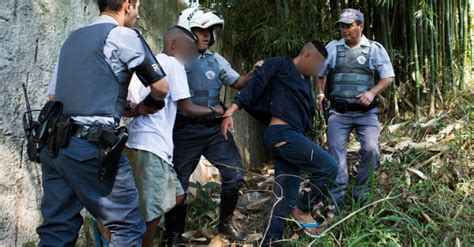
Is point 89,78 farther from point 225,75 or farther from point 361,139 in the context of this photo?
point 361,139

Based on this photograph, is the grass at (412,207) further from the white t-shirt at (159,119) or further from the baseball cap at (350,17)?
the baseball cap at (350,17)

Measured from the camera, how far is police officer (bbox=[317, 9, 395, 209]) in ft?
13.8

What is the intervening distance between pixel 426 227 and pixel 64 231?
7.19 ft

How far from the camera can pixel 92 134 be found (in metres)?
2.36

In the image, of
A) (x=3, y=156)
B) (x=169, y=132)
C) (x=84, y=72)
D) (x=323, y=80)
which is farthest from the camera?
(x=323, y=80)

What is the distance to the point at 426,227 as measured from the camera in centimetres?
340

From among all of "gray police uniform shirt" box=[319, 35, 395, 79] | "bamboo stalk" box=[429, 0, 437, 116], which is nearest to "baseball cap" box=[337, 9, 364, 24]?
"gray police uniform shirt" box=[319, 35, 395, 79]

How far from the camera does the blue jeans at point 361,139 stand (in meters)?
4.19

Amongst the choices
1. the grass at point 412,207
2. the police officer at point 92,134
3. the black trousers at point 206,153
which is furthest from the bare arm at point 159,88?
the grass at point 412,207

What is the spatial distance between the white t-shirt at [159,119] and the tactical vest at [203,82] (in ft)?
2.02

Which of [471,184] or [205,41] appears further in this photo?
[471,184]

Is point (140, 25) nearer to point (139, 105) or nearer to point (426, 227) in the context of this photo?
point (139, 105)

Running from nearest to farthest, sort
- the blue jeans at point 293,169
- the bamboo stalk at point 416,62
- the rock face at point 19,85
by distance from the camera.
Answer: the rock face at point 19,85 → the blue jeans at point 293,169 → the bamboo stalk at point 416,62

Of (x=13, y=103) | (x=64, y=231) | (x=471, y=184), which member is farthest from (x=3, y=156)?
(x=471, y=184)
